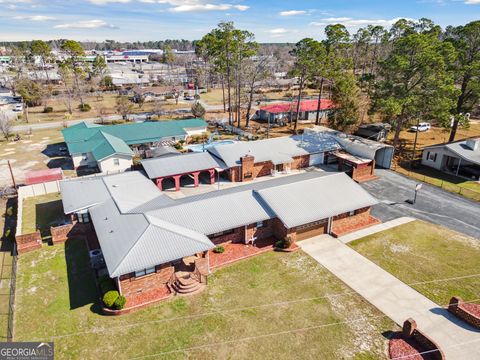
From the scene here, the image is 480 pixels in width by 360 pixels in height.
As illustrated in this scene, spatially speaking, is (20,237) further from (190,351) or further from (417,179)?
(417,179)

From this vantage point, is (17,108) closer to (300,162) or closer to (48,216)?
(48,216)

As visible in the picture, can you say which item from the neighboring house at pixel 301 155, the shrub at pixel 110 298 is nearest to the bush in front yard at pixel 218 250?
the shrub at pixel 110 298

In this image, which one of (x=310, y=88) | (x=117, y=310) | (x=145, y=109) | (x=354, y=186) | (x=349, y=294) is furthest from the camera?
(x=310, y=88)

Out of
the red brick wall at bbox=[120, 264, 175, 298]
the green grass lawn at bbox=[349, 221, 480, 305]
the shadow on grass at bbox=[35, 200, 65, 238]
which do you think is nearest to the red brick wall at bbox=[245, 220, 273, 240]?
the green grass lawn at bbox=[349, 221, 480, 305]

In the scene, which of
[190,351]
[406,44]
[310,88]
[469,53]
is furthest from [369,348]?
[310,88]

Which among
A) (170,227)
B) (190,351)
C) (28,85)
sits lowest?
(190,351)

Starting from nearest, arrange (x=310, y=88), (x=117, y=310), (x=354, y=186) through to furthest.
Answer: (x=117, y=310) → (x=354, y=186) → (x=310, y=88)
